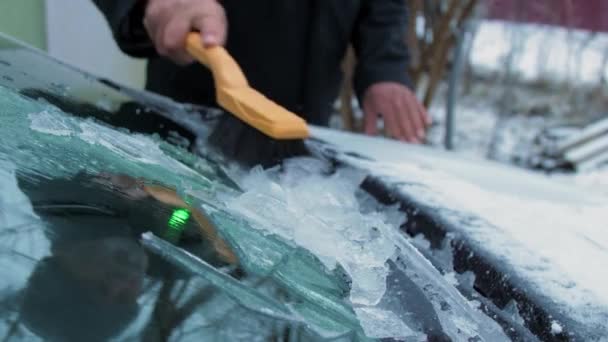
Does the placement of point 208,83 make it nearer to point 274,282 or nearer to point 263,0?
point 263,0

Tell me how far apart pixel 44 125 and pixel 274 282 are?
12.6 inches

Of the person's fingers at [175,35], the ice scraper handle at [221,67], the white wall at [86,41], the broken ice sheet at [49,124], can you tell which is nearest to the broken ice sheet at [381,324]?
the broken ice sheet at [49,124]

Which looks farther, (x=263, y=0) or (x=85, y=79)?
(x=263, y=0)

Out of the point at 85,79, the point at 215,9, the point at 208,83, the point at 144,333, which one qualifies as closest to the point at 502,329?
the point at 144,333

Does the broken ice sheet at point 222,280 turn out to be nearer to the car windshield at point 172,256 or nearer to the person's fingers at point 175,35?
the car windshield at point 172,256

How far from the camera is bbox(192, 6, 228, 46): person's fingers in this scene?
105 centimetres

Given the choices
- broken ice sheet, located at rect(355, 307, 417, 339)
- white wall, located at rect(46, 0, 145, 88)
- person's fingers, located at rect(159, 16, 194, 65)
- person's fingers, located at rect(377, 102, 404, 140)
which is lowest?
white wall, located at rect(46, 0, 145, 88)

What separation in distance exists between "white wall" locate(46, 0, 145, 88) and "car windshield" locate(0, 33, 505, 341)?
64.1 inches

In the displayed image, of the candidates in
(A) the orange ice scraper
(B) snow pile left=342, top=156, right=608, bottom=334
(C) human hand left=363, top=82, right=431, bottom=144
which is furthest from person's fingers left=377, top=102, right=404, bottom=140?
(A) the orange ice scraper

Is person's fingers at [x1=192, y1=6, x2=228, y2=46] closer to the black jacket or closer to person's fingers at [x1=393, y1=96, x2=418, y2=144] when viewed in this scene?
the black jacket

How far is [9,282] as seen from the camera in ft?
1.65

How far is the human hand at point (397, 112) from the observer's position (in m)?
1.54

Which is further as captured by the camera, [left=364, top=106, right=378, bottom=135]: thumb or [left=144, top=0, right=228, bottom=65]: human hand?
[left=364, top=106, right=378, bottom=135]: thumb

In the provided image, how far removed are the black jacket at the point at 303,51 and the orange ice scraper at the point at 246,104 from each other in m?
0.46
